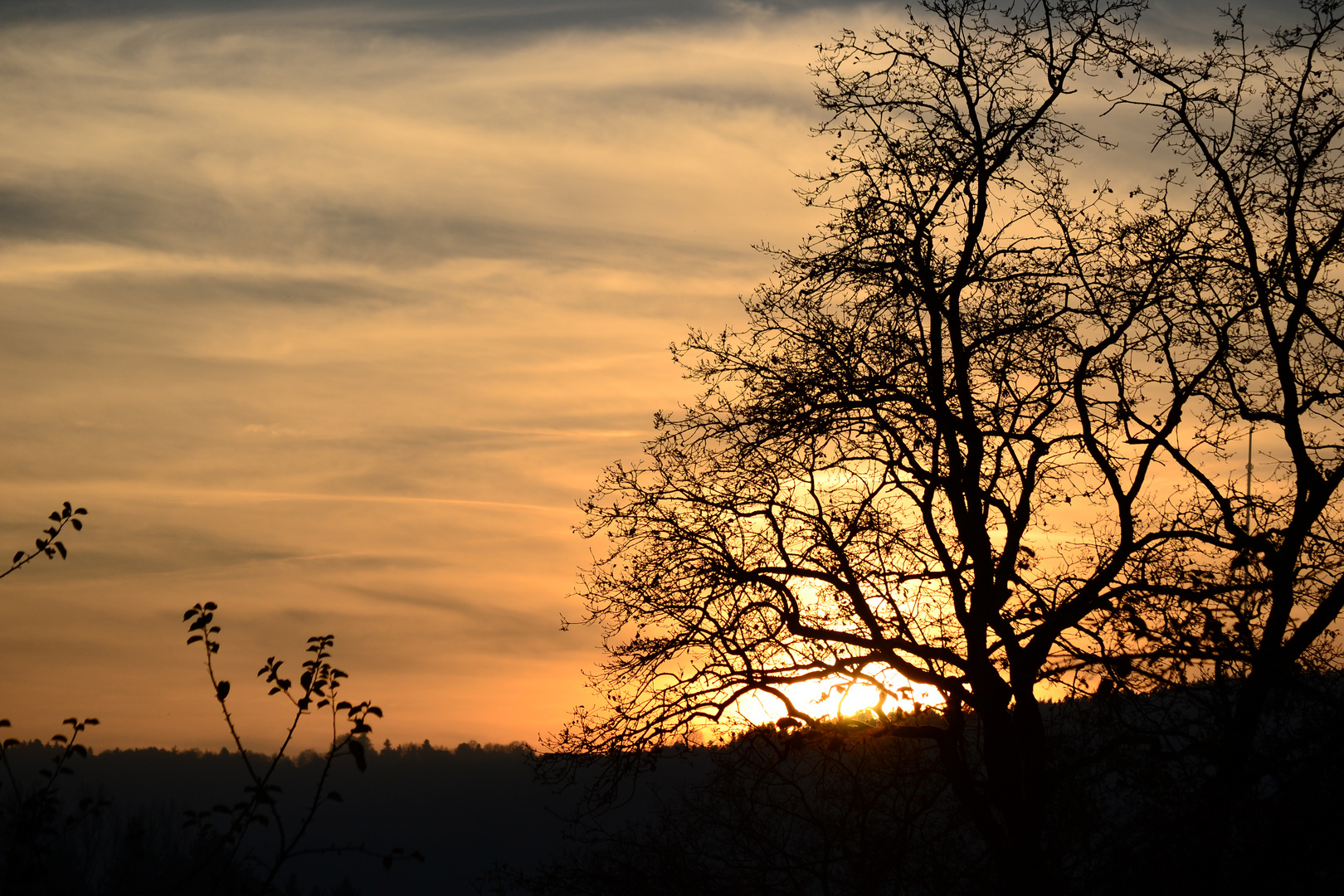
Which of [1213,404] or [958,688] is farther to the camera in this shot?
[1213,404]

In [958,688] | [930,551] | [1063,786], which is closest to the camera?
[1063,786]

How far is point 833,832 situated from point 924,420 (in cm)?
570

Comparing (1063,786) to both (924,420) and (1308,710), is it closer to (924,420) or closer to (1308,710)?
(1308,710)

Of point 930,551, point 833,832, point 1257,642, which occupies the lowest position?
point 833,832

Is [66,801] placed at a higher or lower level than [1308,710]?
lower

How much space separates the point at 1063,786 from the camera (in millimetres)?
10531

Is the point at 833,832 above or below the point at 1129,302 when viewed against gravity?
below

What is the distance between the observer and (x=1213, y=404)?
42.7 ft

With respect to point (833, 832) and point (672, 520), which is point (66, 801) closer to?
point (672, 520)

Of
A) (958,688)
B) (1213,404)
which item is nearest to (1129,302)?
(1213,404)

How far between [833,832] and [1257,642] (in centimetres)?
621

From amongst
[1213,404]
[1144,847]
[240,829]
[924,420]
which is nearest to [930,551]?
[924,420]

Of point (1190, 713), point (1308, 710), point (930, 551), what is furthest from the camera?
point (930, 551)

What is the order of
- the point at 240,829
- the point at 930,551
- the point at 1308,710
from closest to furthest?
the point at 240,829
the point at 1308,710
the point at 930,551
